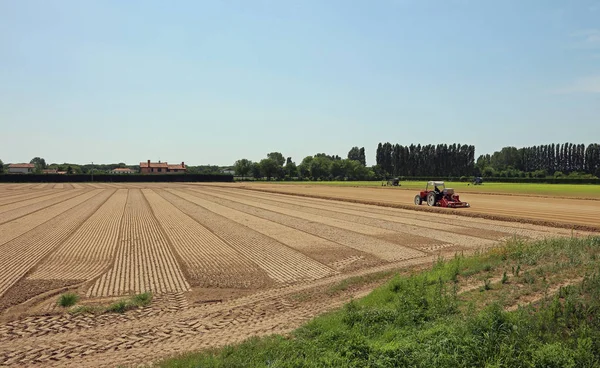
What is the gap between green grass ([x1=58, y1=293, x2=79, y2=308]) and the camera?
10.2 metres

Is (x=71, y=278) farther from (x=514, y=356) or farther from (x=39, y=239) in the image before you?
(x=514, y=356)

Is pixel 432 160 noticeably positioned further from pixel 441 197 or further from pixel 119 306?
pixel 119 306

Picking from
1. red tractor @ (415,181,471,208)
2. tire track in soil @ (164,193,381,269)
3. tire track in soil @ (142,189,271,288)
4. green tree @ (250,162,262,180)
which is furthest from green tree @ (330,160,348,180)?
tire track in soil @ (142,189,271,288)

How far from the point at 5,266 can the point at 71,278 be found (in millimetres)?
3570

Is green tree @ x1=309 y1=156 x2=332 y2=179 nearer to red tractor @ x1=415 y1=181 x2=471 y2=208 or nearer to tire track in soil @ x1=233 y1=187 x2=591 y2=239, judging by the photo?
red tractor @ x1=415 y1=181 x2=471 y2=208

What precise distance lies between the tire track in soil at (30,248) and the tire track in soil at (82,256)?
1.35 ft

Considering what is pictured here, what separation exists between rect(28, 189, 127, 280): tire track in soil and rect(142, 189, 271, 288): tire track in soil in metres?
2.83

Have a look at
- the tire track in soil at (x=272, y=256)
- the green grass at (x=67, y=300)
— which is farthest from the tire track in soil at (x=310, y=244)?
the green grass at (x=67, y=300)

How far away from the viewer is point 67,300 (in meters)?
10.3

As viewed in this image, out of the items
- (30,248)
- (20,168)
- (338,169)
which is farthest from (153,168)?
(30,248)

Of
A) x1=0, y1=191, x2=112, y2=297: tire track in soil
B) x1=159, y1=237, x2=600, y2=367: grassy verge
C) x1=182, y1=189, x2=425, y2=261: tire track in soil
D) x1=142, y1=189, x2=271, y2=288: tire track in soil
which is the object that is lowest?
x1=182, y1=189, x2=425, y2=261: tire track in soil

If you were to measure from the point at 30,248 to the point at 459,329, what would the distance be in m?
18.2

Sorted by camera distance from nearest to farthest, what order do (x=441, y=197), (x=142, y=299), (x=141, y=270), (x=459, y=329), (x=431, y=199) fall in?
(x=459, y=329) → (x=142, y=299) → (x=141, y=270) → (x=441, y=197) → (x=431, y=199)

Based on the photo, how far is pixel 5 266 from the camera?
14.2 metres
